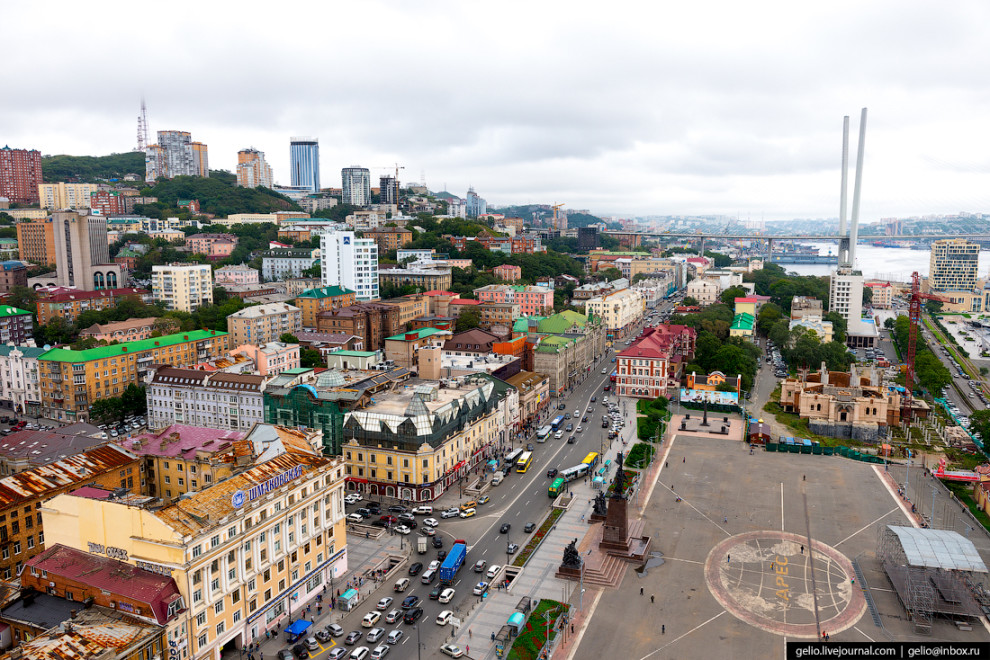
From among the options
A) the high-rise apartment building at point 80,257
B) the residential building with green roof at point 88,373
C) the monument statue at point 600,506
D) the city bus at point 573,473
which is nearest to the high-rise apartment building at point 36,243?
the high-rise apartment building at point 80,257

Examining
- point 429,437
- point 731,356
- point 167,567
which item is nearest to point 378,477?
point 429,437

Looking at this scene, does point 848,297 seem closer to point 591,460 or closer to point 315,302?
point 591,460

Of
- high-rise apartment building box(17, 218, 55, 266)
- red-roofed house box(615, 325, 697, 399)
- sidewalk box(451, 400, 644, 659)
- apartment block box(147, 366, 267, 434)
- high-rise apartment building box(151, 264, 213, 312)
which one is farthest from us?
high-rise apartment building box(17, 218, 55, 266)

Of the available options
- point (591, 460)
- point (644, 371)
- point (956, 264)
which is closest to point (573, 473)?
point (591, 460)

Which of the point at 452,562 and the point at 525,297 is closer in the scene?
the point at 452,562

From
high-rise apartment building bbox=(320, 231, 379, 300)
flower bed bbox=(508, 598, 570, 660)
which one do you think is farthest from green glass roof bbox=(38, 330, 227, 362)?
flower bed bbox=(508, 598, 570, 660)

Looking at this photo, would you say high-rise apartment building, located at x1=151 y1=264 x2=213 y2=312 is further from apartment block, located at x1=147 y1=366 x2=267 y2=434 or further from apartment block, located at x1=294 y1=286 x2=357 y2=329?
apartment block, located at x1=147 y1=366 x2=267 y2=434

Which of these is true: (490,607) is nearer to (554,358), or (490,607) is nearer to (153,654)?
(153,654)
